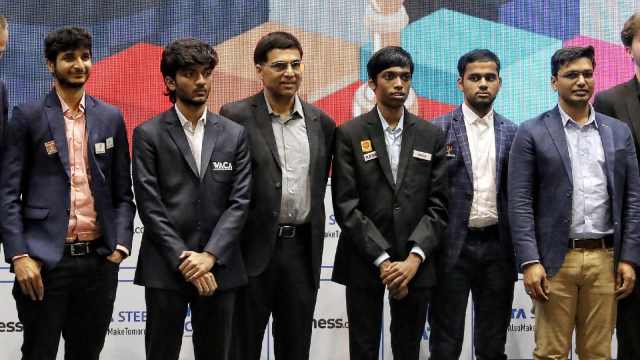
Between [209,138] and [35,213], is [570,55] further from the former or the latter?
[35,213]

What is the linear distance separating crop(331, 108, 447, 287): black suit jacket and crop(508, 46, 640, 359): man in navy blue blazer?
0.37 metres

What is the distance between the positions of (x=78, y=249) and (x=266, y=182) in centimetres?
82

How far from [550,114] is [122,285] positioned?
2637 millimetres

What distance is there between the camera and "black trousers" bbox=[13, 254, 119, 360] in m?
3.24

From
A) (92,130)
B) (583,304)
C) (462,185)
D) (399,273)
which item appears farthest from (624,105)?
(92,130)

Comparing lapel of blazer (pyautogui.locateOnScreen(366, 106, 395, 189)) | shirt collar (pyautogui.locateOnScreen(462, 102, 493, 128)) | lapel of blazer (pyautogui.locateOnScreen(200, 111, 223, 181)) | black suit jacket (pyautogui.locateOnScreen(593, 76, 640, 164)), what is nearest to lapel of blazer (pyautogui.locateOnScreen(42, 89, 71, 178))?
lapel of blazer (pyautogui.locateOnScreen(200, 111, 223, 181))

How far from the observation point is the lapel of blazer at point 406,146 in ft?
11.9

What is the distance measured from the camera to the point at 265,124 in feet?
11.9

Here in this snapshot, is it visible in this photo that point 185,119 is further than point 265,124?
No

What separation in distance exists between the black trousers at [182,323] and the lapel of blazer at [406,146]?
905 millimetres

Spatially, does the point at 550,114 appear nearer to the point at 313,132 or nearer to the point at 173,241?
the point at 313,132

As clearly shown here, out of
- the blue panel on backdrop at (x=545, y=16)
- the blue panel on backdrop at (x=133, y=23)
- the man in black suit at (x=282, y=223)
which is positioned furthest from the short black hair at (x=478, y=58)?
the blue panel on backdrop at (x=133, y=23)

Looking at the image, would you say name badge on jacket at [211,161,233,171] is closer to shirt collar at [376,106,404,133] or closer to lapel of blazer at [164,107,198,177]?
lapel of blazer at [164,107,198,177]

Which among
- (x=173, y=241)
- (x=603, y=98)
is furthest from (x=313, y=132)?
(x=603, y=98)
